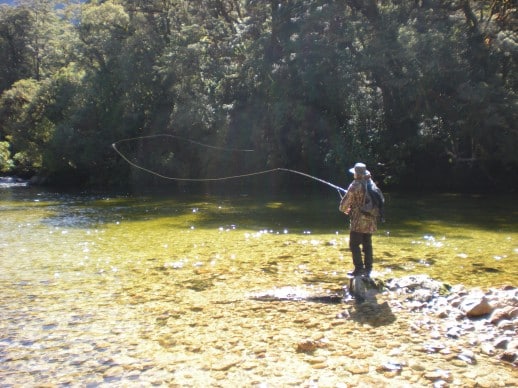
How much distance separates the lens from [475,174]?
1101 inches

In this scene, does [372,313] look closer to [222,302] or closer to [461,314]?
[461,314]

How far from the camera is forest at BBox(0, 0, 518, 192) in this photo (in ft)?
76.9

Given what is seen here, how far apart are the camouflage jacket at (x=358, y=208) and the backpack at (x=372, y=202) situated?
0.05m

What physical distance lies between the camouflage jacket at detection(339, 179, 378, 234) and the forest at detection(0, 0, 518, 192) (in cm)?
1559

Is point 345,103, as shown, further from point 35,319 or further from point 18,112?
point 18,112

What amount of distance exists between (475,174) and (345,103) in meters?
8.45

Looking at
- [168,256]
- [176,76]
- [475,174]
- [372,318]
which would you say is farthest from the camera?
[176,76]

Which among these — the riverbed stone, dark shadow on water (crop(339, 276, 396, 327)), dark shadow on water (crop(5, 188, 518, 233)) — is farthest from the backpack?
dark shadow on water (crop(5, 188, 518, 233))

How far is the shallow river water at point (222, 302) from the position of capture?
234 inches

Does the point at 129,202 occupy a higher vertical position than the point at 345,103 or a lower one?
lower

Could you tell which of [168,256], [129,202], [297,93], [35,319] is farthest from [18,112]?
[35,319]

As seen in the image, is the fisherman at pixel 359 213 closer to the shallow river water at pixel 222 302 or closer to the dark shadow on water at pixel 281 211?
the shallow river water at pixel 222 302

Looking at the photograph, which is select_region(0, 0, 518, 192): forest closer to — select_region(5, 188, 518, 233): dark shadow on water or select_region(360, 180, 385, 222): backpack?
select_region(5, 188, 518, 233): dark shadow on water

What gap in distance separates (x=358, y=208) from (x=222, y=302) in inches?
114
